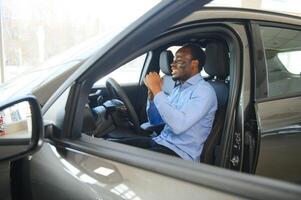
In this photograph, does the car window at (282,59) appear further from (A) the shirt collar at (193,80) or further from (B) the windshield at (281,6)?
(A) the shirt collar at (193,80)

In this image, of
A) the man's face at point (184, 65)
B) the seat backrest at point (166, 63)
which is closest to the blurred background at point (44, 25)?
the seat backrest at point (166, 63)

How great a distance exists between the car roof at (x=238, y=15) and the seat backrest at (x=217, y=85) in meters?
0.28

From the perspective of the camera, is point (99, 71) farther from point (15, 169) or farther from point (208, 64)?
point (208, 64)

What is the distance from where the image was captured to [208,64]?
257 centimetres

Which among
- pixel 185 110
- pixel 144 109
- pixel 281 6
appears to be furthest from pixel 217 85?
pixel 281 6

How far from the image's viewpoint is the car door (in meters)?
2.08

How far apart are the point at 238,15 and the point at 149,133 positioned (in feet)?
3.53

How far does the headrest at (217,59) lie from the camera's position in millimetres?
2377

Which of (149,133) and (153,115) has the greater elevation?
(153,115)

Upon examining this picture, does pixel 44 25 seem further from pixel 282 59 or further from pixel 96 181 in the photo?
pixel 96 181

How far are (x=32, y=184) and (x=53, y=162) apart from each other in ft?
0.52

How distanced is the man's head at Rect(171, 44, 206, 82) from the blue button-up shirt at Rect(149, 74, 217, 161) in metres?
0.16

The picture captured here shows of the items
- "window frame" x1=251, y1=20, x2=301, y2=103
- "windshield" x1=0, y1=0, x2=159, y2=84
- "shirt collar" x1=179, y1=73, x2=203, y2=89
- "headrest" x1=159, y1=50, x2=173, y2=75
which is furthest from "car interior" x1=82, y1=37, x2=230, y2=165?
"windshield" x1=0, y1=0, x2=159, y2=84

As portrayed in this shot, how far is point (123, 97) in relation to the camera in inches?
102
